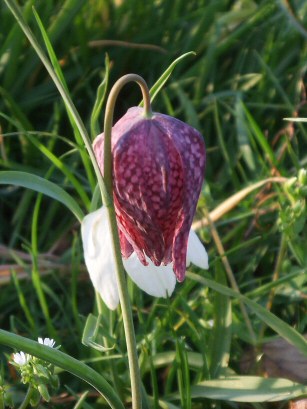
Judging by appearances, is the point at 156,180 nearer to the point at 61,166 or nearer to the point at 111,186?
the point at 111,186

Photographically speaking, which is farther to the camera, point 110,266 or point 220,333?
point 220,333

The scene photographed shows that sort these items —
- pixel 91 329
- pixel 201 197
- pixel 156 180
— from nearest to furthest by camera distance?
pixel 156 180 → pixel 91 329 → pixel 201 197

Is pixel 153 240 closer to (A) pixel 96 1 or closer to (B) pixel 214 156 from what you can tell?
(B) pixel 214 156

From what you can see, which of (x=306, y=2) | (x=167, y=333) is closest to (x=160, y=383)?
(x=167, y=333)

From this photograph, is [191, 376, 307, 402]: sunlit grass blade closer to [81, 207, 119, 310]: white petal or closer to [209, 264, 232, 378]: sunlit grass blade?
[209, 264, 232, 378]: sunlit grass blade

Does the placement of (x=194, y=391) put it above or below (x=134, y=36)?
below

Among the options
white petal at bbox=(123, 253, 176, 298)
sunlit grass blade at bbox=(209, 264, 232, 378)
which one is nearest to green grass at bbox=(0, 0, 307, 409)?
sunlit grass blade at bbox=(209, 264, 232, 378)

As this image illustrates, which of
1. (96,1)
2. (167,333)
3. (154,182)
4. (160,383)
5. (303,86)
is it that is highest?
(154,182)

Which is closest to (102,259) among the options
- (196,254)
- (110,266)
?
(110,266)
